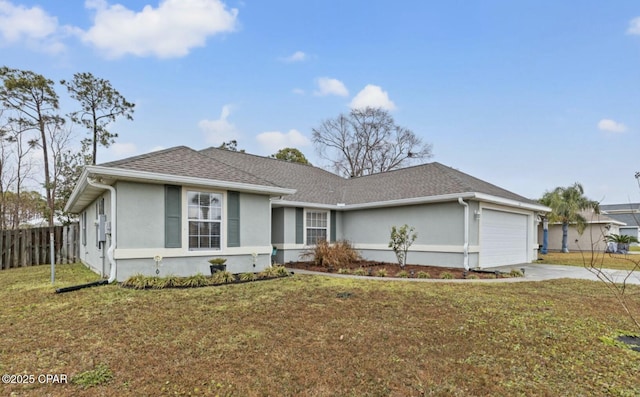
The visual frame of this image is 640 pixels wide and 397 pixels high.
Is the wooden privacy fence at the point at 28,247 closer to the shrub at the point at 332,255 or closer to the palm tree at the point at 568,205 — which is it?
the shrub at the point at 332,255

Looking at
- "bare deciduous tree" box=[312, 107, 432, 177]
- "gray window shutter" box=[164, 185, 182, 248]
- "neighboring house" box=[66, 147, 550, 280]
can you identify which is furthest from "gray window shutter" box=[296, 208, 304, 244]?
"bare deciduous tree" box=[312, 107, 432, 177]

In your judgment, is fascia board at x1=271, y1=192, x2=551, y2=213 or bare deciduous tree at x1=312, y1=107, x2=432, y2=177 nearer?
fascia board at x1=271, y1=192, x2=551, y2=213

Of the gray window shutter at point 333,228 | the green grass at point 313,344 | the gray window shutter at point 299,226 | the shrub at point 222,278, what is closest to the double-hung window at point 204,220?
the shrub at point 222,278

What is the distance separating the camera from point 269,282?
8508 mm

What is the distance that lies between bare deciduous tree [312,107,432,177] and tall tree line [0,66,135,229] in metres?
18.6

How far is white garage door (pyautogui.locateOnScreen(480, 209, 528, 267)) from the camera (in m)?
11.8

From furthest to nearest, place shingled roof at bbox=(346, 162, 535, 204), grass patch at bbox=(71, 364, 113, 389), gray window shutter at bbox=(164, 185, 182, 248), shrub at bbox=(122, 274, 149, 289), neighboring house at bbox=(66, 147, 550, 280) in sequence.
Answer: shingled roof at bbox=(346, 162, 535, 204), gray window shutter at bbox=(164, 185, 182, 248), neighboring house at bbox=(66, 147, 550, 280), shrub at bbox=(122, 274, 149, 289), grass patch at bbox=(71, 364, 113, 389)

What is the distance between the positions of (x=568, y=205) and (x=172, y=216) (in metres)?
23.9

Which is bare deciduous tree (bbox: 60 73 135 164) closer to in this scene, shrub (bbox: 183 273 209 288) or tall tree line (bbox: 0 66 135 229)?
tall tree line (bbox: 0 66 135 229)

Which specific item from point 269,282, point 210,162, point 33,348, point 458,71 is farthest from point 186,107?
point 33,348

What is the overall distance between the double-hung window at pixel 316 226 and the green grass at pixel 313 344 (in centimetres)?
658

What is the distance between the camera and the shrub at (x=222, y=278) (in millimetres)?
8172

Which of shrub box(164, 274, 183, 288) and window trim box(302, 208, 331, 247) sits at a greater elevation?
window trim box(302, 208, 331, 247)

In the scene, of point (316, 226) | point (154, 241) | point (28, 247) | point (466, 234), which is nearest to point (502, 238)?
point (466, 234)
